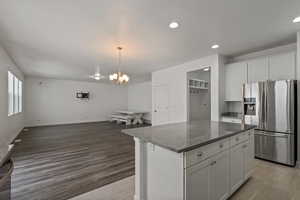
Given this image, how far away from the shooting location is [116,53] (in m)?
4.30

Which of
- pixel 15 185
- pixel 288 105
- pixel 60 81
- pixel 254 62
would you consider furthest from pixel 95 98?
→ pixel 288 105

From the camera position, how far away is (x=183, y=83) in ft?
18.1

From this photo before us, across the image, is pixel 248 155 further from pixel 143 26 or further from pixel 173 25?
pixel 143 26

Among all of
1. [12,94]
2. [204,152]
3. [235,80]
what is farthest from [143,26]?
[12,94]

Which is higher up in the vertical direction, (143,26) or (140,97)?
(143,26)

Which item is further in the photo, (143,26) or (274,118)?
(274,118)

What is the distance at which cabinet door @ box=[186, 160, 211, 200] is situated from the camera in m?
1.38

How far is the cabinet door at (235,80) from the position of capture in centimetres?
409

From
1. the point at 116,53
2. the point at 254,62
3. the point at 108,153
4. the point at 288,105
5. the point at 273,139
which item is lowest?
the point at 108,153

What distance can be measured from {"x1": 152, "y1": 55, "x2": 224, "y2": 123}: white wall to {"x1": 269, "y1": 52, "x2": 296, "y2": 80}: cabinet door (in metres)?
1.22

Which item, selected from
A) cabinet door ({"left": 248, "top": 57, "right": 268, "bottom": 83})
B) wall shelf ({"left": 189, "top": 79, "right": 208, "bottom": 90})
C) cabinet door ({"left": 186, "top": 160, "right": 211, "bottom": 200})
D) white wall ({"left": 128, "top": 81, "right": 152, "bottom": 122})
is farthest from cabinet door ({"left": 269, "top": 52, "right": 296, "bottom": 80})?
white wall ({"left": 128, "top": 81, "right": 152, "bottom": 122})

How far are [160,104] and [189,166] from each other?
519 centimetres

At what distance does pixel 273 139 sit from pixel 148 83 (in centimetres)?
776

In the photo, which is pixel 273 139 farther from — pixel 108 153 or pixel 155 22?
pixel 108 153
